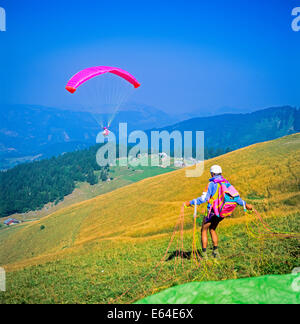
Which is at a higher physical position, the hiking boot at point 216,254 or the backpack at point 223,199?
the backpack at point 223,199

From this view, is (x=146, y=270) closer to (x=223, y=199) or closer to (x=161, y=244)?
(x=161, y=244)

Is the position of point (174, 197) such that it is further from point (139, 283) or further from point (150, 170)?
point (150, 170)

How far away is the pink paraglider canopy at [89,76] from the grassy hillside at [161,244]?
525 inches

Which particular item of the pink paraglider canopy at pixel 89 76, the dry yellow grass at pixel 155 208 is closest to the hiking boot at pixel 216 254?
the dry yellow grass at pixel 155 208

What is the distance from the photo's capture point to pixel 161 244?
1555 centimetres

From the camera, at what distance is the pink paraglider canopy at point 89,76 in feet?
72.7

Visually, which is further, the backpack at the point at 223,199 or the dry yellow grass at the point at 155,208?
the dry yellow grass at the point at 155,208

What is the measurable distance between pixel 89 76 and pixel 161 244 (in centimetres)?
1602

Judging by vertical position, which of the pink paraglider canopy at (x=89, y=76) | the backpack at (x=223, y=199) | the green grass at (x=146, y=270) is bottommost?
the green grass at (x=146, y=270)

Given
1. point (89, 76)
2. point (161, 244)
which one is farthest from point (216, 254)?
point (89, 76)

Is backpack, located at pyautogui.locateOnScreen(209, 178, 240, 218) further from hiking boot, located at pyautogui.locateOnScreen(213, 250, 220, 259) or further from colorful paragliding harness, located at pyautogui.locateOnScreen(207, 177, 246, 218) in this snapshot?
hiking boot, located at pyautogui.locateOnScreen(213, 250, 220, 259)

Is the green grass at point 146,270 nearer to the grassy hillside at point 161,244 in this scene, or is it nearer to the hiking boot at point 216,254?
the grassy hillside at point 161,244

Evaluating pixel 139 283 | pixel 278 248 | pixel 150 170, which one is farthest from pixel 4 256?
pixel 150 170

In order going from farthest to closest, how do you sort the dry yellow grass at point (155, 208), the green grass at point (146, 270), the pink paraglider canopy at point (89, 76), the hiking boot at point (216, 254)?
1. the pink paraglider canopy at point (89, 76)
2. the dry yellow grass at point (155, 208)
3. the hiking boot at point (216, 254)
4. the green grass at point (146, 270)
